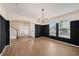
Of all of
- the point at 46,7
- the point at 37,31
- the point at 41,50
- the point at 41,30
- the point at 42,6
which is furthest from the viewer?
the point at 41,30

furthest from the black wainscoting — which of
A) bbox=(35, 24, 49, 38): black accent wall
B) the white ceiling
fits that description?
the white ceiling

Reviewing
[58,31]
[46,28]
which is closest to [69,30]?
[58,31]

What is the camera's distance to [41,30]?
10.7m

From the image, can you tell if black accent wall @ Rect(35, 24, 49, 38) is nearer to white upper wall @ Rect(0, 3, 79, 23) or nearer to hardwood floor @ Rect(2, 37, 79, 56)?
white upper wall @ Rect(0, 3, 79, 23)

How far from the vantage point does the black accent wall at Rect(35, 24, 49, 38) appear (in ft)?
32.7

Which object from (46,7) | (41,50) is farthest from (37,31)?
(41,50)

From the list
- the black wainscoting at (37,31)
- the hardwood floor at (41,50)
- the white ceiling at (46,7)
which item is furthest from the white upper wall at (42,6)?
the black wainscoting at (37,31)

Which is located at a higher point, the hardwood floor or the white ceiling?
the white ceiling

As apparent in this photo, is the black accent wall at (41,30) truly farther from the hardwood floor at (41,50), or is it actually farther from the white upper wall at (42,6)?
the hardwood floor at (41,50)

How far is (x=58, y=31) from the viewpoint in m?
7.75

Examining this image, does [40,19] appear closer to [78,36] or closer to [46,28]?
[78,36]

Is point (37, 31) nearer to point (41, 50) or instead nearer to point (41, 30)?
point (41, 30)

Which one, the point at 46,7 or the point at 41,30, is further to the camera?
the point at 41,30

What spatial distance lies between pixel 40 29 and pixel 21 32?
3783 mm
